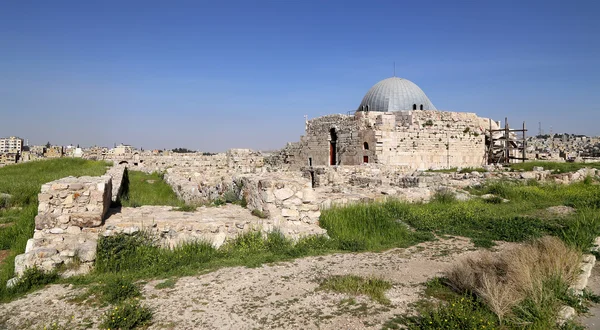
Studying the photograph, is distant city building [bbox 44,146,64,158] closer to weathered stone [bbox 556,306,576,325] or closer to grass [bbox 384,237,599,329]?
grass [bbox 384,237,599,329]

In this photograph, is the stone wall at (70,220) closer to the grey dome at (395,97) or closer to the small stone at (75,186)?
the small stone at (75,186)

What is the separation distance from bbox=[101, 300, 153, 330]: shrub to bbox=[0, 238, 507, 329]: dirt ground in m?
0.09

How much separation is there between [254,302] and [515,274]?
275 cm

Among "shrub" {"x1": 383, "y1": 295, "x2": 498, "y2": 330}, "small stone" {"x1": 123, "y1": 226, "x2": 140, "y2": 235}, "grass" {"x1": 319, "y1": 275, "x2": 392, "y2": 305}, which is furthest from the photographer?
"small stone" {"x1": 123, "y1": 226, "x2": 140, "y2": 235}

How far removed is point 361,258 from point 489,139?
19745 millimetres

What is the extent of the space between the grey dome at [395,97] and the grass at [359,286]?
65.0 ft

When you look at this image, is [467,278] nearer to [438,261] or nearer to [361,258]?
[438,261]

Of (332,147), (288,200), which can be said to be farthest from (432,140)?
(288,200)

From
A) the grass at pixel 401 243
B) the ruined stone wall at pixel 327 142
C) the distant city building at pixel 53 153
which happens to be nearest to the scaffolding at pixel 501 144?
the ruined stone wall at pixel 327 142

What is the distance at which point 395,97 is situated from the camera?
75.9 ft

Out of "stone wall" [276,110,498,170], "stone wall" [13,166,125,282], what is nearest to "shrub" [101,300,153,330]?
"stone wall" [13,166,125,282]

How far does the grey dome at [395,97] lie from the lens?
22.9 metres

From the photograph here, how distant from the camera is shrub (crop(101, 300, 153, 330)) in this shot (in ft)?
10.3

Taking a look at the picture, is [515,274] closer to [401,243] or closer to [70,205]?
[401,243]
